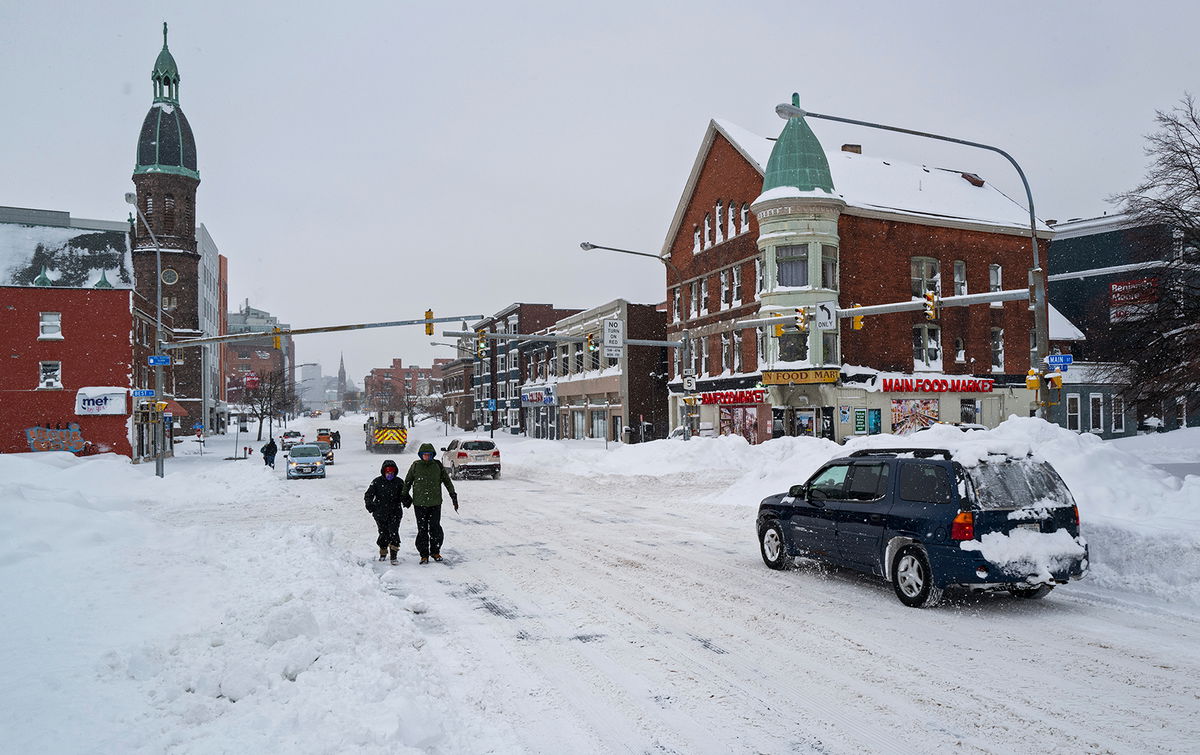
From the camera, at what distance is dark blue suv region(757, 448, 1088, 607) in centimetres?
892

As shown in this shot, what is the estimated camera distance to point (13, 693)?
4.98 m

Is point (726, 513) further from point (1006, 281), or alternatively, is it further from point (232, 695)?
point (1006, 281)

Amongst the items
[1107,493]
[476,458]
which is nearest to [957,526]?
[1107,493]

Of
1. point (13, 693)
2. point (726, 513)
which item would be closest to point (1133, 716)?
point (13, 693)

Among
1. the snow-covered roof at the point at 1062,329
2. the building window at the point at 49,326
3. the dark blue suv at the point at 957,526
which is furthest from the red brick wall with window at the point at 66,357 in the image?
the snow-covered roof at the point at 1062,329

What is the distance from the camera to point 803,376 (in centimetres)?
3891

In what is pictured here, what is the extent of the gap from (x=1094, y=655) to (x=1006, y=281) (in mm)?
43121

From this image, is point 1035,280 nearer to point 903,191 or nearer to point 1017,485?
point 1017,485

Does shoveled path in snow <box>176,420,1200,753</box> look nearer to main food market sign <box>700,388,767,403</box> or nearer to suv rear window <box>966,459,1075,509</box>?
suv rear window <box>966,459,1075,509</box>

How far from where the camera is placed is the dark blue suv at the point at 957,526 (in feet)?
29.3

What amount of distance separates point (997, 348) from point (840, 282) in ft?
37.6

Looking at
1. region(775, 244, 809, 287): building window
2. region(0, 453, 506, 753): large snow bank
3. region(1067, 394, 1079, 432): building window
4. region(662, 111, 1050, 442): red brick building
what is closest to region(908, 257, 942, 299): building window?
region(662, 111, 1050, 442): red brick building

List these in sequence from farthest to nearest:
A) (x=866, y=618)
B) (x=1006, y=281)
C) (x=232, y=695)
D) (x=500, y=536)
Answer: (x=1006, y=281)
(x=500, y=536)
(x=866, y=618)
(x=232, y=695)

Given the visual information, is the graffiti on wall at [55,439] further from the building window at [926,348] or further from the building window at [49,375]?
the building window at [926,348]
